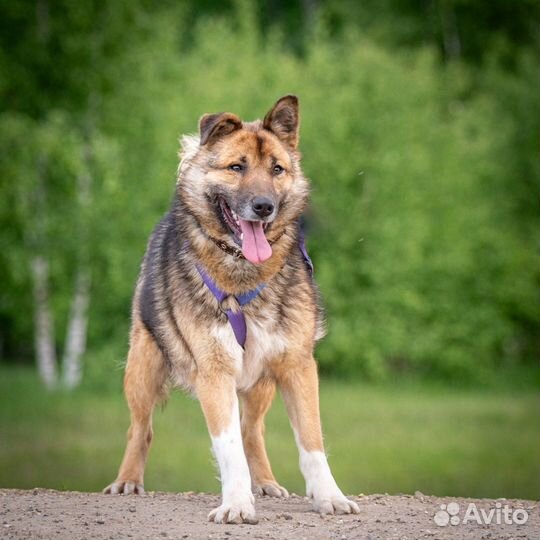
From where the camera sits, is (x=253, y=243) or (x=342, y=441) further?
(x=342, y=441)

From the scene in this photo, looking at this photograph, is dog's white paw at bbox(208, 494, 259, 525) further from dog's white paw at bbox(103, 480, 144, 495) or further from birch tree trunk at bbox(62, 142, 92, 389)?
birch tree trunk at bbox(62, 142, 92, 389)

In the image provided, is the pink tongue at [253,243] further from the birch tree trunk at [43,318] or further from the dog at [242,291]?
the birch tree trunk at [43,318]

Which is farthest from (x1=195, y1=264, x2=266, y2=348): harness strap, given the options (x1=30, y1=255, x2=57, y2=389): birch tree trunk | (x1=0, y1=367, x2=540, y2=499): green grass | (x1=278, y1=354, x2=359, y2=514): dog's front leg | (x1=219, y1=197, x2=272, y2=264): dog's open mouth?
(x1=30, y1=255, x2=57, y2=389): birch tree trunk

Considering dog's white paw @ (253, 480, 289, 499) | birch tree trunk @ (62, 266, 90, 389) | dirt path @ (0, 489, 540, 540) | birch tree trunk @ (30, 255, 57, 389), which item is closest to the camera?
dirt path @ (0, 489, 540, 540)

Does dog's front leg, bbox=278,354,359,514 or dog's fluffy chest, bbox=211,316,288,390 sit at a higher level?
dog's fluffy chest, bbox=211,316,288,390

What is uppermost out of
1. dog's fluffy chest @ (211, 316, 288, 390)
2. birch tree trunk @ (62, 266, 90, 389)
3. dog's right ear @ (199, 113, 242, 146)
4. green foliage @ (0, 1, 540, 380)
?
green foliage @ (0, 1, 540, 380)

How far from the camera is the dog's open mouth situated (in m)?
6.76

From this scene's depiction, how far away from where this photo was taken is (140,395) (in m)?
7.80

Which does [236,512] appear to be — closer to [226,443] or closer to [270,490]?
[226,443]

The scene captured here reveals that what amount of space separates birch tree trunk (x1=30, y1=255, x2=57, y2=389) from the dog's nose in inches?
692

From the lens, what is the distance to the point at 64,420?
67.7 ft

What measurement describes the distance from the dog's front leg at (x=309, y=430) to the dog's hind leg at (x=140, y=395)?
1213 millimetres

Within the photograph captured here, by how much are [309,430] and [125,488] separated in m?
1.51

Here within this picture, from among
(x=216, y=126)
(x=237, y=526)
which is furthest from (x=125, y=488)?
(x=216, y=126)
